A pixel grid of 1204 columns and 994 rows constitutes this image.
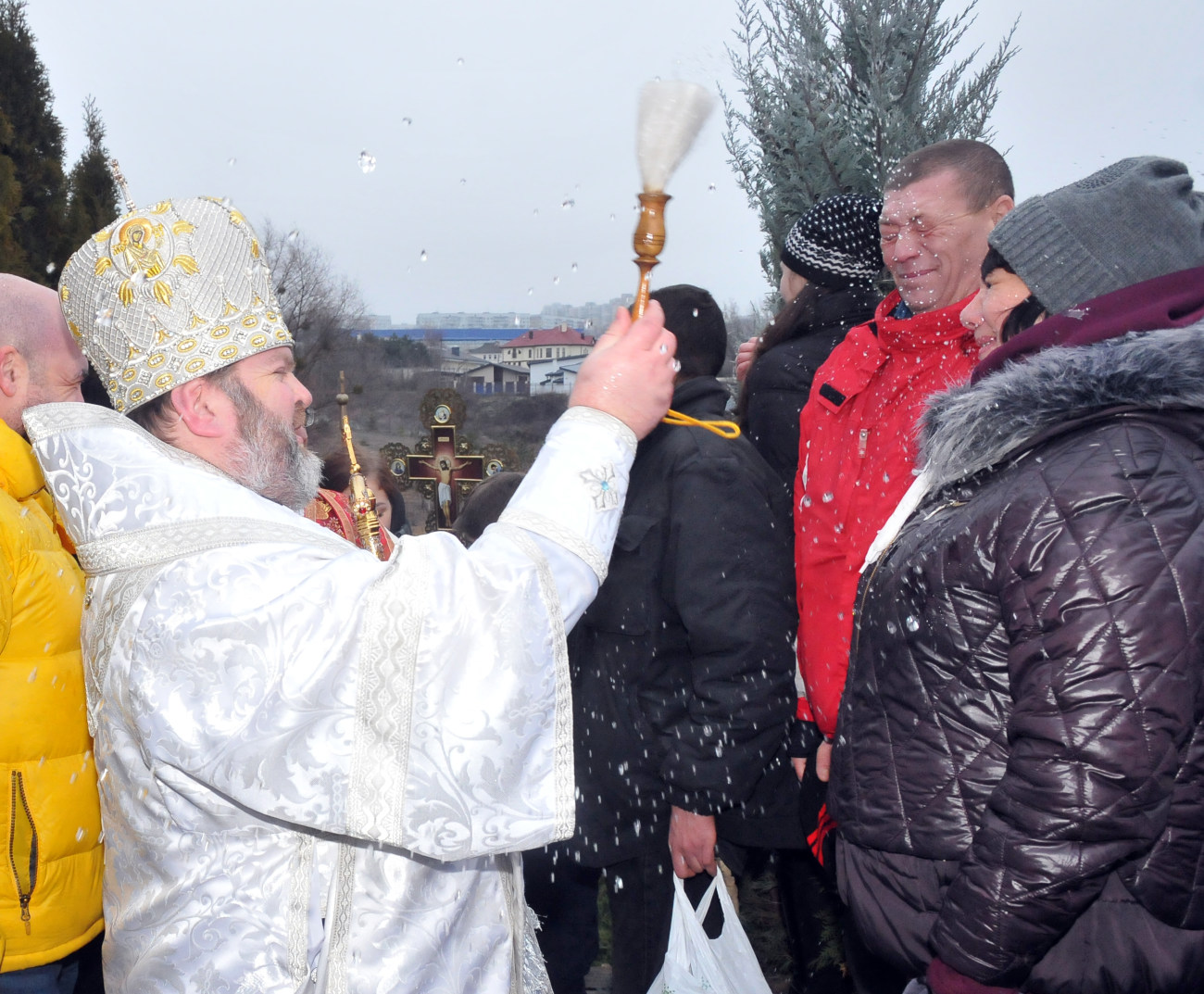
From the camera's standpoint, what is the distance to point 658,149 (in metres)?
1.57

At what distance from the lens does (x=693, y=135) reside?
161 centimetres

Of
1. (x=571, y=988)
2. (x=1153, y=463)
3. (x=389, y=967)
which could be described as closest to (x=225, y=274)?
(x=389, y=967)

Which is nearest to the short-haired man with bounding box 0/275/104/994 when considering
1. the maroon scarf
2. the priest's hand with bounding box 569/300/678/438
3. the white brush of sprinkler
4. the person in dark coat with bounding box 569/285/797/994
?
the person in dark coat with bounding box 569/285/797/994

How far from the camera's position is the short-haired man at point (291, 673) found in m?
1.38

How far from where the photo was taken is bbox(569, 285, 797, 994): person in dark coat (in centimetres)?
255

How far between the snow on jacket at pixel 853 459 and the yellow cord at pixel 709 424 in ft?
0.90

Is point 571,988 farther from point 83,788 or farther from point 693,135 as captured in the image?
point 693,135

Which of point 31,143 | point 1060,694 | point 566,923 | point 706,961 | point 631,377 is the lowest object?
point 566,923

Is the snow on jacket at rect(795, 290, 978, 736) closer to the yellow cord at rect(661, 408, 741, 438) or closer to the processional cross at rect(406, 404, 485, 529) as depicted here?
the yellow cord at rect(661, 408, 741, 438)

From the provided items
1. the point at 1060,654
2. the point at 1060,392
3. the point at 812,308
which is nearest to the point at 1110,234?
the point at 1060,392

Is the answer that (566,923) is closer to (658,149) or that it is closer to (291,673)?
(291,673)

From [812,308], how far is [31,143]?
32.0ft

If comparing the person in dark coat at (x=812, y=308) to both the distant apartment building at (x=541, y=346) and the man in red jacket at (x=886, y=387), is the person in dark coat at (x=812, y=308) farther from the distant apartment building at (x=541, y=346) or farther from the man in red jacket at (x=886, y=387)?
the distant apartment building at (x=541, y=346)

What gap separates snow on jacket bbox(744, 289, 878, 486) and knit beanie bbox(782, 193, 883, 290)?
0.20ft
